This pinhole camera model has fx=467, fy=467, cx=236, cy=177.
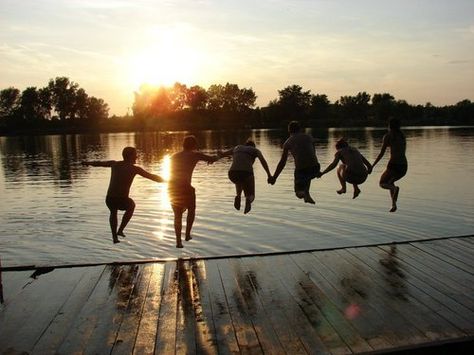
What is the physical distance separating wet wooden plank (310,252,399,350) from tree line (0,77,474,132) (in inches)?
5979

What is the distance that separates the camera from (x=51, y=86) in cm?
18450

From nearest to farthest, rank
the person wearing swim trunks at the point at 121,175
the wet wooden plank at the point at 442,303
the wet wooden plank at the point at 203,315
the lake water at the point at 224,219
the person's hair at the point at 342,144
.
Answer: the wet wooden plank at the point at 203,315 < the wet wooden plank at the point at 442,303 < the person wearing swim trunks at the point at 121,175 < the person's hair at the point at 342,144 < the lake water at the point at 224,219

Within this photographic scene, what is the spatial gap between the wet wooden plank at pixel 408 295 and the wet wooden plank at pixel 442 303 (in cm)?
3

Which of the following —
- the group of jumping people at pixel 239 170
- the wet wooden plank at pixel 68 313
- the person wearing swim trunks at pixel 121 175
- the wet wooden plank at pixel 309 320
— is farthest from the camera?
the group of jumping people at pixel 239 170

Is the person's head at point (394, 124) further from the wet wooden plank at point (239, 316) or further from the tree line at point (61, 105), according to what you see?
the tree line at point (61, 105)

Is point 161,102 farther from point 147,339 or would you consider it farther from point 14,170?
point 147,339

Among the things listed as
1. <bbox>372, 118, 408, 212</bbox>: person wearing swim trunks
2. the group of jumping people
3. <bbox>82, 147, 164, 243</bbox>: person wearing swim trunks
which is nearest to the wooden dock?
the group of jumping people

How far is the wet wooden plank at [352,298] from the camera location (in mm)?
7211

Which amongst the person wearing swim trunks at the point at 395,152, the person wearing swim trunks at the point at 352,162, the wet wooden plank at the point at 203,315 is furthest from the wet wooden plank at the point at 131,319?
the person wearing swim trunks at the point at 395,152

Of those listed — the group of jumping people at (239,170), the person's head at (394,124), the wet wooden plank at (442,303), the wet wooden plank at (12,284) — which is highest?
the person's head at (394,124)

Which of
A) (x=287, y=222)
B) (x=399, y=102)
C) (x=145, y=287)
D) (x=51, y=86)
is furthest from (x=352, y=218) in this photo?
(x=51, y=86)

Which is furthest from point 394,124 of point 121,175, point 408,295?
point 121,175

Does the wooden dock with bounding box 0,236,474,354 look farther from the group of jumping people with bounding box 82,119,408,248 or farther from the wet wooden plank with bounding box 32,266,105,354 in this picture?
the group of jumping people with bounding box 82,119,408,248

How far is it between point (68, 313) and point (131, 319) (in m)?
1.26
